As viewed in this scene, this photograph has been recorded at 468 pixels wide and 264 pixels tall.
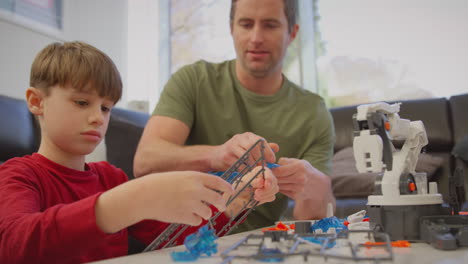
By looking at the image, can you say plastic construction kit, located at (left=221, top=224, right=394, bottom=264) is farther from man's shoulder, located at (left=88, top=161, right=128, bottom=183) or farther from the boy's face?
man's shoulder, located at (left=88, top=161, right=128, bottom=183)

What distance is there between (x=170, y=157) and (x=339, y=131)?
191cm

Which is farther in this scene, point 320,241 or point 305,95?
point 305,95

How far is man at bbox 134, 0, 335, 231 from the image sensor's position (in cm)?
159

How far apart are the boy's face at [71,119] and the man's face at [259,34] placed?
34.4 inches

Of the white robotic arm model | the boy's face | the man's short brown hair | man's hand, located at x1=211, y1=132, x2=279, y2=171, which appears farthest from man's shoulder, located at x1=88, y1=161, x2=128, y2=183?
the man's short brown hair

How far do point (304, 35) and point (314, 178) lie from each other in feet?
8.32

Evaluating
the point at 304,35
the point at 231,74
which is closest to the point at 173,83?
the point at 231,74

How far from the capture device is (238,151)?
1.07 metres

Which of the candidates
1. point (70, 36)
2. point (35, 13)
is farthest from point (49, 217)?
point (70, 36)

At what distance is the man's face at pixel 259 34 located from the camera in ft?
5.47

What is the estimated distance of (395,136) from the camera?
2.83 feet

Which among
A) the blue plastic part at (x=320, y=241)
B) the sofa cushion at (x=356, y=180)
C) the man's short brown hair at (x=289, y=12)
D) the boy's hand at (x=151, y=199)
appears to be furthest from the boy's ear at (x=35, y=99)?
the sofa cushion at (x=356, y=180)

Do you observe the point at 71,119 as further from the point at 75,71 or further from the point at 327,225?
the point at 327,225

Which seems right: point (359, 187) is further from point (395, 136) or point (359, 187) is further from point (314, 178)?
point (395, 136)
